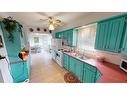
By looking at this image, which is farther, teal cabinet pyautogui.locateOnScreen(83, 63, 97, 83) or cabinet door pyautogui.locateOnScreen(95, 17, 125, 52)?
teal cabinet pyautogui.locateOnScreen(83, 63, 97, 83)

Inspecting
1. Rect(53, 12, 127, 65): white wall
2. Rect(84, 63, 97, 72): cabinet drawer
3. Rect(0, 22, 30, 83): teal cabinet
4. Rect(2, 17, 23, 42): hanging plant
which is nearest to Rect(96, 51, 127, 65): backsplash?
Rect(53, 12, 127, 65): white wall

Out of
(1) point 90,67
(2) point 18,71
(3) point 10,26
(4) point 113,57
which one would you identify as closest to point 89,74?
(1) point 90,67

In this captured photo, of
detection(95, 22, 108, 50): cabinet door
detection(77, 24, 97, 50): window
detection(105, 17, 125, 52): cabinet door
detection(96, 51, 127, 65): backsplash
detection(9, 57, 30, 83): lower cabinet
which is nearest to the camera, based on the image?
detection(105, 17, 125, 52): cabinet door

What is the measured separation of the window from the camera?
8.49 feet

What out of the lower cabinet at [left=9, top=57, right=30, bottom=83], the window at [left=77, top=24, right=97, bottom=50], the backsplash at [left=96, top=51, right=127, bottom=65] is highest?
the window at [left=77, top=24, right=97, bottom=50]

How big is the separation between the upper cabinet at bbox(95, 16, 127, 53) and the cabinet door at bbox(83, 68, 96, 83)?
0.73 m

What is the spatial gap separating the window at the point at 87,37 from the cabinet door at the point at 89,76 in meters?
1.01

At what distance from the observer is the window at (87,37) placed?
259cm

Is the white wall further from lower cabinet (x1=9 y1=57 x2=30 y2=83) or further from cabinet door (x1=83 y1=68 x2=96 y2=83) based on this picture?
lower cabinet (x1=9 y1=57 x2=30 y2=83)

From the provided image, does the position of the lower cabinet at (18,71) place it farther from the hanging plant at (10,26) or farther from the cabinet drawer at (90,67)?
the cabinet drawer at (90,67)

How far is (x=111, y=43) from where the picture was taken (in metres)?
1.70

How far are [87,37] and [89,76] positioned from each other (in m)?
1.55

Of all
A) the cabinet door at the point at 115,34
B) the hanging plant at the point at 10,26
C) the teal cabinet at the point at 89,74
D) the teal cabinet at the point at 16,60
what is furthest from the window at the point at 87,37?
the hanging plant at the point at 10,26
